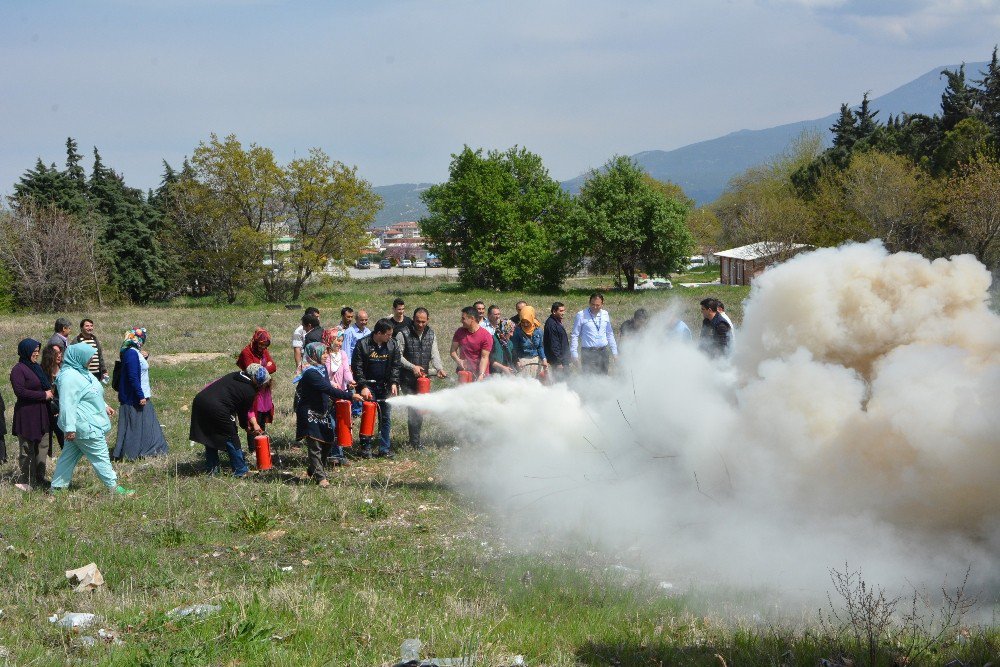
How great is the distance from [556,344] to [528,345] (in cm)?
68

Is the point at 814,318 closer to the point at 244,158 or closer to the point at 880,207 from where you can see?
the point at 880,207

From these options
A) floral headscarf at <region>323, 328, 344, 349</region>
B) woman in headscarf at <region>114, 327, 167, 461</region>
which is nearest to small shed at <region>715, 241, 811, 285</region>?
floral headscarf at <region>323, 328, 344, 349</region>

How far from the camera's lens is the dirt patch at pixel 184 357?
23200mm

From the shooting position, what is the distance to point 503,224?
2282 inches

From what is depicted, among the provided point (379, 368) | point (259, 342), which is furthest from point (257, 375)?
point (379, 368)

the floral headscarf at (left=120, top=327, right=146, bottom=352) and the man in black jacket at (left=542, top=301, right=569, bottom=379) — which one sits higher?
the floral headscarf at (left=120, top=327, right=146, bottom=352)

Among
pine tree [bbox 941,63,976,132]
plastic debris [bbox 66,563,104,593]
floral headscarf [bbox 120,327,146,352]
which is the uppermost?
pine tree [bbox 941,63,976,132]

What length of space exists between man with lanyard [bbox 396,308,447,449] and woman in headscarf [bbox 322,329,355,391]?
0.74 m

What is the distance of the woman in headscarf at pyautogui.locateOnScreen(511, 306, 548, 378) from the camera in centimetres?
1272

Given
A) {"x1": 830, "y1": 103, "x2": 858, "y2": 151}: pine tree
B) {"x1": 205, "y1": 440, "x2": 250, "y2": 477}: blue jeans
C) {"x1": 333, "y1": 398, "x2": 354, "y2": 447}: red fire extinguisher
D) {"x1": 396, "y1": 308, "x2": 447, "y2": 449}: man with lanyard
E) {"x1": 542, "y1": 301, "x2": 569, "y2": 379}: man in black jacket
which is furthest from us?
{"x1": 830, "y1": 103, "x2": 858, "y2": 151}: pine tree

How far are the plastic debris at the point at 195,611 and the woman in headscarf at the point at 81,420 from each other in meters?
3.93

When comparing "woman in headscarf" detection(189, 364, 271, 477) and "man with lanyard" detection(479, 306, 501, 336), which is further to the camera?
"man with lanyard" detection(479, 306, 501, 336)

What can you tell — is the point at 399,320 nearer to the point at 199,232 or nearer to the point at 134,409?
the point at 134,409

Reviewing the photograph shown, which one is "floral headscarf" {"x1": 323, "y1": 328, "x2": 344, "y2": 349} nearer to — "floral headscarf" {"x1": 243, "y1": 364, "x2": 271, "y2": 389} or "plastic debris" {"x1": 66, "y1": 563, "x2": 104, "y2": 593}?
"floral headscarf" {"x1": 243, "y1": 364, "x2": 271, "y2": 389}
